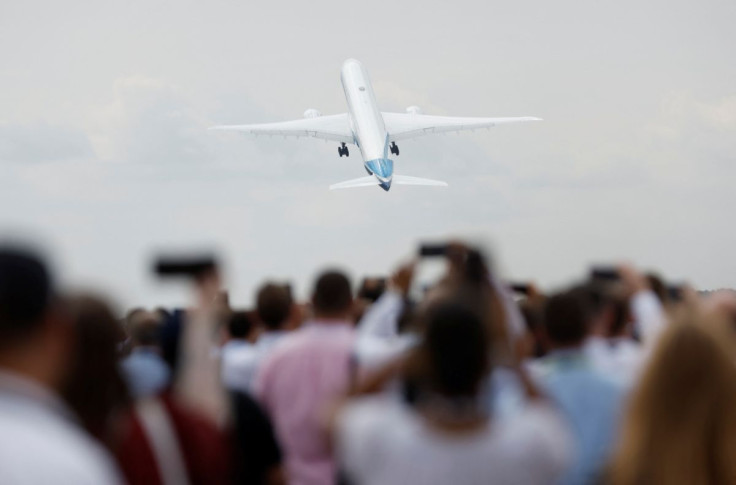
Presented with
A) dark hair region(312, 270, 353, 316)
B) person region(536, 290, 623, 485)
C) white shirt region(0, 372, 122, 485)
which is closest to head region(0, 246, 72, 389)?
white shirt region(0, 372, 122, 485)

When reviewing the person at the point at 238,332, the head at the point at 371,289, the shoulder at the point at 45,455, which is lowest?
the head at the point at 371,289

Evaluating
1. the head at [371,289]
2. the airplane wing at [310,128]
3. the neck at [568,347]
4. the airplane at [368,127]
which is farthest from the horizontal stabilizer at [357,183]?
the neck at [568,347]

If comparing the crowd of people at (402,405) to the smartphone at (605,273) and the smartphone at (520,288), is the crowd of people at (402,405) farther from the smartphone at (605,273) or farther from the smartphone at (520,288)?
the smartphone at (520,288)

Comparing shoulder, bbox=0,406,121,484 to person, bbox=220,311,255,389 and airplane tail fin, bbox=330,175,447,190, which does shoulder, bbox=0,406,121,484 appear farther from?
airplane tail fin, bbox=330,175,447,190

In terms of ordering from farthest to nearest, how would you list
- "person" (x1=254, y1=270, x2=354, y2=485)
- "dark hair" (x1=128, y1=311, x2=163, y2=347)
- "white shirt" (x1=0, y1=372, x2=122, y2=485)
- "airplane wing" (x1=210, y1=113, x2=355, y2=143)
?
"airplane wing" (x1=210, y1=113, x2=355, y2=143), "dark hair" (x1=128, y1=311, x2=163, y2=347), "person" (x1=254, y1=270, x2=354, y2=485), "white shirt" (x1=0, y1=372, x2=122, y2=485)

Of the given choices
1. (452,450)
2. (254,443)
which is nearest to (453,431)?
(452,450)

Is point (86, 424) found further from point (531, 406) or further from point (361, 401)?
point (531, 406)

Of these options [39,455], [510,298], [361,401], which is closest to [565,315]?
[510,298]
